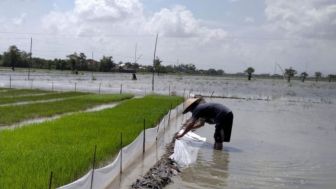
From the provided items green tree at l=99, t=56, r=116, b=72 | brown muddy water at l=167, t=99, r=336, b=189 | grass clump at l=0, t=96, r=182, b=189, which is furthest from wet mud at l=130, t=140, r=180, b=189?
green tree at l=99, t=56, r=116, b=72

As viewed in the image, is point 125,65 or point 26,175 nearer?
point 26,175

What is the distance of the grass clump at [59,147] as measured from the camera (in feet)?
18.7

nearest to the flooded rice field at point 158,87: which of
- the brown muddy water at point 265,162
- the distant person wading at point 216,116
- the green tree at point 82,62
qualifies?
the brown muddy water at point 265,162

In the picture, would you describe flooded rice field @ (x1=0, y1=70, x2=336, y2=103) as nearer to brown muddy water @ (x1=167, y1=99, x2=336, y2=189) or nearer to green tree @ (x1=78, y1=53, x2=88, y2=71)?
brown muddy water @ (x1=167, y1=99, x2=336, y2=189)

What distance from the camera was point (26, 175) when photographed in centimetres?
559

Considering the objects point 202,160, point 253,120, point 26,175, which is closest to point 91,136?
point 202,160

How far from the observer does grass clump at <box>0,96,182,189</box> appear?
225 inches

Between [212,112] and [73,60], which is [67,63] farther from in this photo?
[212,112]

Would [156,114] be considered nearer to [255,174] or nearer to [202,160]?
[202,160]

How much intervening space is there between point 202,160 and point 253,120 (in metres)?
9.27

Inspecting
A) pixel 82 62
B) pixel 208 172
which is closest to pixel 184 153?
pixel 208 172

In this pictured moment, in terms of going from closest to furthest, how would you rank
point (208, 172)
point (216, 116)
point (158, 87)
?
point (208, 172)
point (216, 116)
point (158, 87)

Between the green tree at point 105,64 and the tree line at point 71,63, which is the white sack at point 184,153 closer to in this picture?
the tree line at point 71,63

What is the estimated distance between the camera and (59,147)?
782 centimetres
